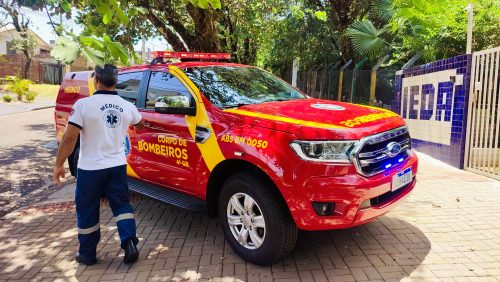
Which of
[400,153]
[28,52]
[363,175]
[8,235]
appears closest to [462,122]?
[400,153]

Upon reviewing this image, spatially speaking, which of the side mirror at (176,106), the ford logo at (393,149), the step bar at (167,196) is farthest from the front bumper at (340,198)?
the side mirror at (176,106)

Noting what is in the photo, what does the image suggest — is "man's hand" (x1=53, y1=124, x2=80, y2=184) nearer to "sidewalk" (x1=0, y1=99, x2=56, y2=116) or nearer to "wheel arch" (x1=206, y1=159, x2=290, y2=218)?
"wheel arch" (x1=206, y1=159, x2=290, y2=218)

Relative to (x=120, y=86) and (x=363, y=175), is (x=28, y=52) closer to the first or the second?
(x=120, y=86)

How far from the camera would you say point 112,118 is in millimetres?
3732

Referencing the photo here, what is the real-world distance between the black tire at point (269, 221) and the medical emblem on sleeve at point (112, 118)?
3.77 ft

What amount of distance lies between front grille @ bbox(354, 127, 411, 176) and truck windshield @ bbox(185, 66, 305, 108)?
1301 millimetres

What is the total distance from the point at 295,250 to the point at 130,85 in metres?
2.83

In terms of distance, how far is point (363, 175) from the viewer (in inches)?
131

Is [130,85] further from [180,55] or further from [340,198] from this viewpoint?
[340,198]

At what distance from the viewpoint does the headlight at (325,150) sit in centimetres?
328

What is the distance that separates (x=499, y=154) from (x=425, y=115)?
1.85m

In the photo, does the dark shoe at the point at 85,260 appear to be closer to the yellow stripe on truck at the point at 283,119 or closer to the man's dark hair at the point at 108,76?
the man's dark hair at the point at 108,76

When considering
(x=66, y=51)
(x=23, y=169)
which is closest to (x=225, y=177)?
(x=66, y=51)

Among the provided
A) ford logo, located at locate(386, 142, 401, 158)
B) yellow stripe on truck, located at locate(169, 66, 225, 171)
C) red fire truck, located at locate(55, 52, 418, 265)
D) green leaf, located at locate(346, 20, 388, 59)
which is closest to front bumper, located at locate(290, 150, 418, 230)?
red fire truck, located at locate(55, 52, 418, 265)
